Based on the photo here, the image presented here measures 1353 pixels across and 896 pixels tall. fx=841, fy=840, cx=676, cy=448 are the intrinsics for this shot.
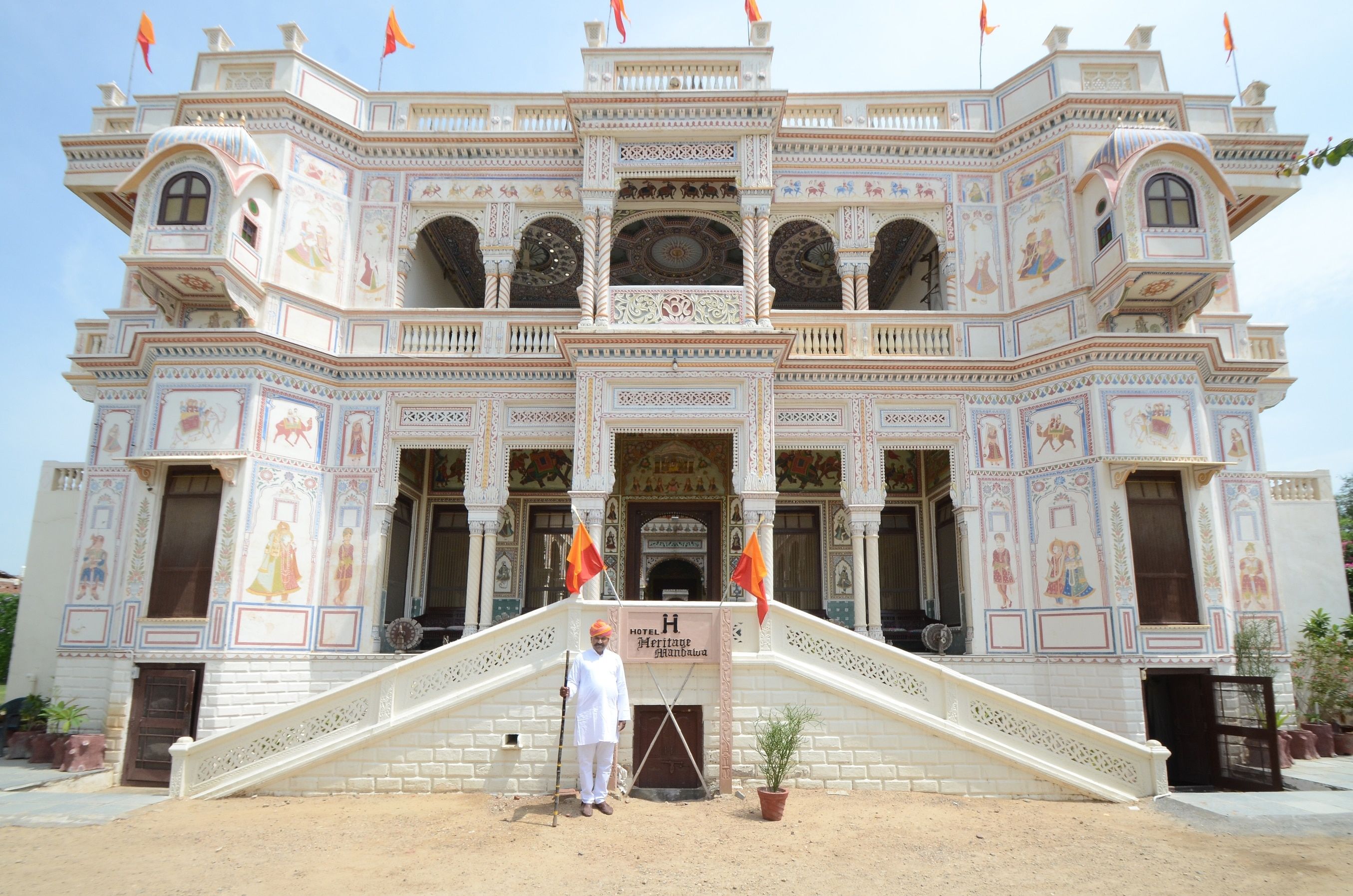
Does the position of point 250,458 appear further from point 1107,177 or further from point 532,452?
point 1107,177

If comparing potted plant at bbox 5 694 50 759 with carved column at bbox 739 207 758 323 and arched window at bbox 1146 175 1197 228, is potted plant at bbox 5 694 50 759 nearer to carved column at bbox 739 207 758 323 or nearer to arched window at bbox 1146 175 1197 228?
carved column at bbox 739 207 758 323

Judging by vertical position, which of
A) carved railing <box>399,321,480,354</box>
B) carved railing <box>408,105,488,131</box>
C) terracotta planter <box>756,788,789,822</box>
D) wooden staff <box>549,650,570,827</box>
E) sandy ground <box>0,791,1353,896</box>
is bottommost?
sandy ground <box>0,791,1353,896</box>

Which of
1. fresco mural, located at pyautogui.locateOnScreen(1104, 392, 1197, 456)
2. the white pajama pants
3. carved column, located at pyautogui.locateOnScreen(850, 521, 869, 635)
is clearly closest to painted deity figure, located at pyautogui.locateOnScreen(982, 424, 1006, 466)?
fresco mural, located at pyautogui.locateOnScreen(1104, 392, 1197, 456)

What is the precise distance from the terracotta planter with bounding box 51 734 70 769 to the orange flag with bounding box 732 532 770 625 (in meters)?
9.46

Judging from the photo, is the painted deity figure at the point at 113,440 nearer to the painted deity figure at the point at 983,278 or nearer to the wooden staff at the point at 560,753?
the wooden staff at the point at 560,753

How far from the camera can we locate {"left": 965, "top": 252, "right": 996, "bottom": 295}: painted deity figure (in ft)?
47.9

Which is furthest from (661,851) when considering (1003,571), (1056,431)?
(1056,431)

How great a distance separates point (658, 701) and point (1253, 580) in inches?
408

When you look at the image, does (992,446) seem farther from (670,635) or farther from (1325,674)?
(670,635)

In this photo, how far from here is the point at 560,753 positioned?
27.8 feet

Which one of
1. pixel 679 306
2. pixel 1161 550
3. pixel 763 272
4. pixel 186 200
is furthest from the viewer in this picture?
pixel 763 272

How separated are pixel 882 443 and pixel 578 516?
5283mm

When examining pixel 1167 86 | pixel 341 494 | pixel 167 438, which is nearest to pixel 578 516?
pixel 341 494

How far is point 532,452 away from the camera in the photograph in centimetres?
1617
